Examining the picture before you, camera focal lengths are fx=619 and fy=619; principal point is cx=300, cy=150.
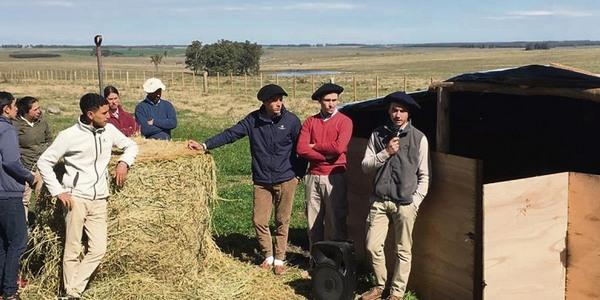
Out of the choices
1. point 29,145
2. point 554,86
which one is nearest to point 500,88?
point 554,86

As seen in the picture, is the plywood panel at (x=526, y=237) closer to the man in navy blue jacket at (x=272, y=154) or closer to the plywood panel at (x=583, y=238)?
the plywood panel at (x=583, y=238)

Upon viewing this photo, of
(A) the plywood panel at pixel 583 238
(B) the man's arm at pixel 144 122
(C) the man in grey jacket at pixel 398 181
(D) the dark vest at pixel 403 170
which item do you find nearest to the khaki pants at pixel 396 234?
(C) the man in grey jacket at pixel 398 181

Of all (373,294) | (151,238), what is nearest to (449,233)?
(373,294)

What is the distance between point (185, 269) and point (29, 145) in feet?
8.81

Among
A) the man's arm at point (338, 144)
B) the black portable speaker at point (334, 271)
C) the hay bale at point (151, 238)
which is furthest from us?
the man's arm at point (338, 144)

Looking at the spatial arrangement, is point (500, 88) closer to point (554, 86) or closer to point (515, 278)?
point (554, 86)

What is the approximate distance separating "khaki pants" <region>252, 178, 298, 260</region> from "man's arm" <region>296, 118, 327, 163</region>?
0.48 metres

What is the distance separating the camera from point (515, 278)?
5.38 m

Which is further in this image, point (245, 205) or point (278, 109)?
point (245, 205)

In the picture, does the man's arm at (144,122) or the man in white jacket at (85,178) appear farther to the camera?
the man's arm at (144,122)

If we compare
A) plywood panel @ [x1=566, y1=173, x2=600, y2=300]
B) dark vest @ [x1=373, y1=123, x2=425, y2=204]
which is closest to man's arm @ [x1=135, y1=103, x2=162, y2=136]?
dark vest @ [x1=373, y1=123, x2=425, y2=204]

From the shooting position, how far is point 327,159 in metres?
6.55

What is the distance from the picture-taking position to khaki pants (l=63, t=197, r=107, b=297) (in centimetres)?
562

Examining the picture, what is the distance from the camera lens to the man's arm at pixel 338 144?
253 inches
